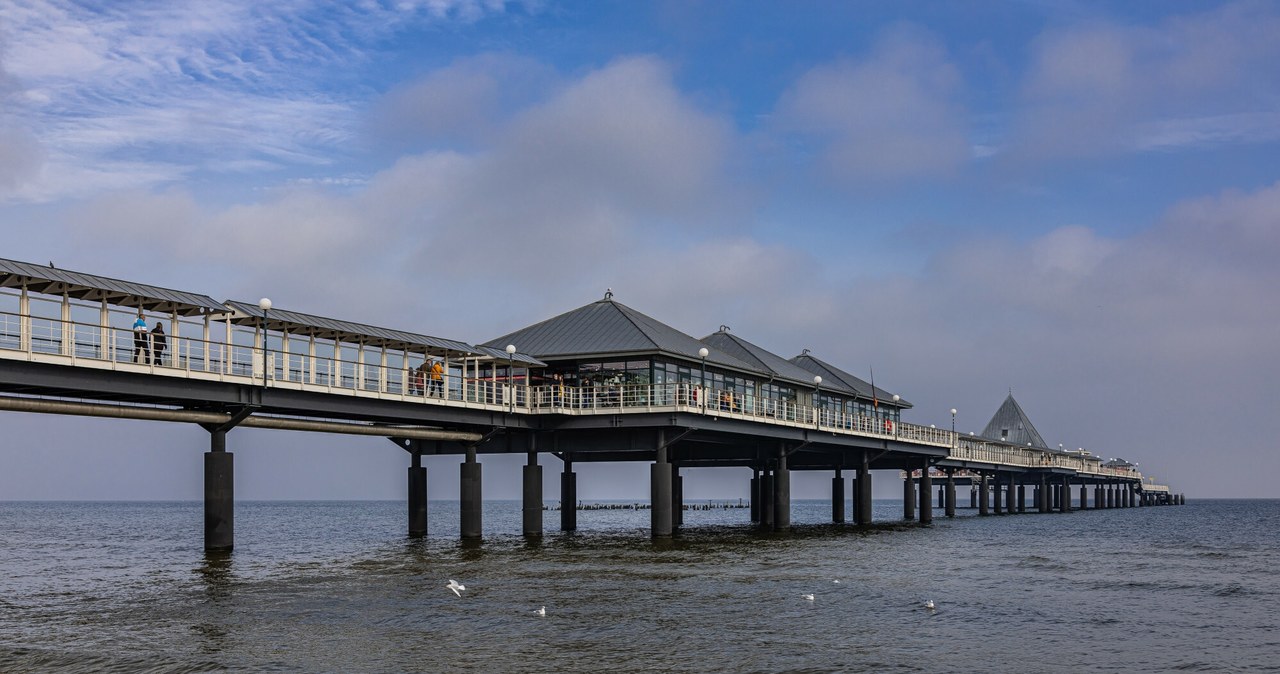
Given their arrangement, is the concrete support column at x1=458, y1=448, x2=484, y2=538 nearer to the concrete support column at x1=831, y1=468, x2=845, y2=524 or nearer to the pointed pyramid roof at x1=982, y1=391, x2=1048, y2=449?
the concrete support column at x1=831, y1=468, x2=845, y2=524

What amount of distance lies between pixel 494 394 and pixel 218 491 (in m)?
14.5

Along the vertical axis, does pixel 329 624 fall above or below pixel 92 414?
below

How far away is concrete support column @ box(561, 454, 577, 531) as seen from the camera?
240 ft

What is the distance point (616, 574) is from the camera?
139 feet

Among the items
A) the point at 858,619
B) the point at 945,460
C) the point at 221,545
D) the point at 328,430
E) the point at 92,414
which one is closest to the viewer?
the point at 858,619

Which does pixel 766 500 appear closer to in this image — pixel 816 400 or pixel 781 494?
pixel 816 400

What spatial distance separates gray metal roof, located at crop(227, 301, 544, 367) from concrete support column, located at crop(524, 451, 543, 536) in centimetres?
720

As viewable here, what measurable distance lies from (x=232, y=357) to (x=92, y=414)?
16.9 ft

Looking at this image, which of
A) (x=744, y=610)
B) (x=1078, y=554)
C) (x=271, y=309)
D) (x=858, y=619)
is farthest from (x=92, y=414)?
(x=1078, y=554)

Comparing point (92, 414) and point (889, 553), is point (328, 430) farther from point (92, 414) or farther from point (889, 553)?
point (889, 553)

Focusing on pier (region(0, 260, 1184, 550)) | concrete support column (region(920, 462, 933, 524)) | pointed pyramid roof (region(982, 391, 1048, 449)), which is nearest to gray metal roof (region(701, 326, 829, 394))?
pier (region(0, 260, 1184, 550))

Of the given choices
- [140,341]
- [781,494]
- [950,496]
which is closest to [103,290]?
[140,341]

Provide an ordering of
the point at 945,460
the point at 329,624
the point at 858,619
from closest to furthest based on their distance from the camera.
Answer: the point at 329,624 < the point at 858,619 < the point at 945,460

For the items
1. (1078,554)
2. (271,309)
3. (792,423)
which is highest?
(271,309)
